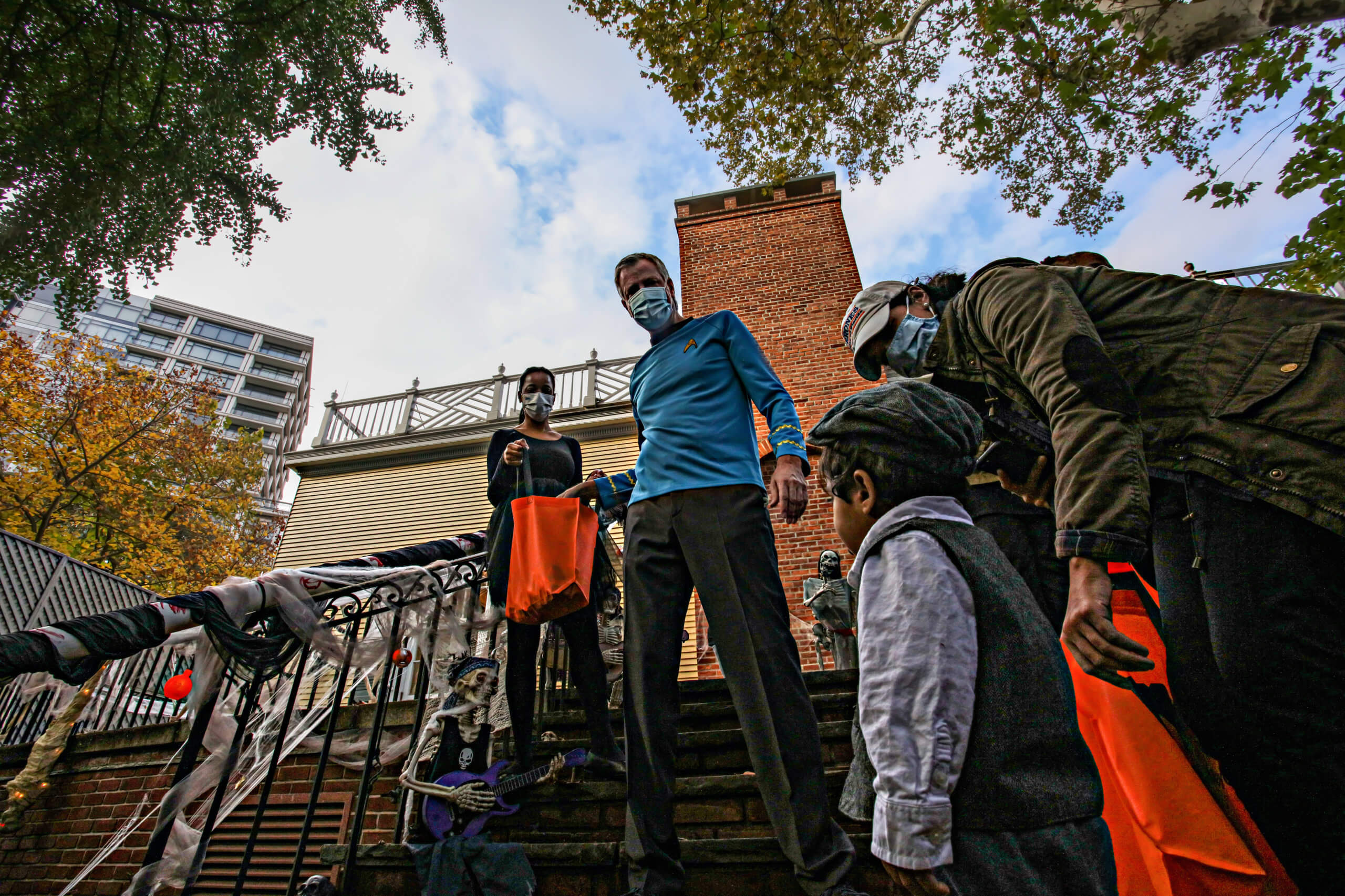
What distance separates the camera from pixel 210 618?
2.23 metres

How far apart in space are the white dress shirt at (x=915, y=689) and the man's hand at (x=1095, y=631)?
6.0 inches

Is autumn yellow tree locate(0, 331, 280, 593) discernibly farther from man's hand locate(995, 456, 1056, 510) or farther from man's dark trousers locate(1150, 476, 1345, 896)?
man's dark trousers locate(1150, 476, 1345, 896)

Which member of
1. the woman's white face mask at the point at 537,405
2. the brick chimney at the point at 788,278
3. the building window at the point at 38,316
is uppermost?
the building window at the point at 38,316

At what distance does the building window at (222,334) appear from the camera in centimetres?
5722

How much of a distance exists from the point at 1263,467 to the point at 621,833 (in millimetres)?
2210

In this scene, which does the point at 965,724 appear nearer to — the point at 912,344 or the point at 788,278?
the point at 912,344

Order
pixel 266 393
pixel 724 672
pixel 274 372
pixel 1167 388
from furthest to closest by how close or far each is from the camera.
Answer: pixel 274 372 → pixel 266 393 → pixel 724 672 → pixel 1167 388

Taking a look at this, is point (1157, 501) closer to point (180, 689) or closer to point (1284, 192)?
point (1284, 192)

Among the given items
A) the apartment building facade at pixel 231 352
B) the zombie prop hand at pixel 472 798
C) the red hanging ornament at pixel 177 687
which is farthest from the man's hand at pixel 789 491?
the apartment building facade at pixel 231 352

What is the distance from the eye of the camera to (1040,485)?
1.75m

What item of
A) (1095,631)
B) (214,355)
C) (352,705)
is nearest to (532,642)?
(1095,631)

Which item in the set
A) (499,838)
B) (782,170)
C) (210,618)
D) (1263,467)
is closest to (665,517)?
(1263,467)

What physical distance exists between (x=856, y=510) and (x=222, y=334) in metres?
72.4

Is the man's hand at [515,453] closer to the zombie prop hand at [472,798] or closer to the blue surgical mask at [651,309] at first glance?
the blue surgical mask at [651,309]
